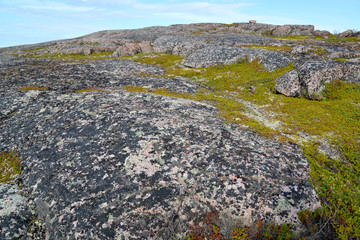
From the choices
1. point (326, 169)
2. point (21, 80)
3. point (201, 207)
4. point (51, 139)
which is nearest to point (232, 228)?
→ point (201, 207)

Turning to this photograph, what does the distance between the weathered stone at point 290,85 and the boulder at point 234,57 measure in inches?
173

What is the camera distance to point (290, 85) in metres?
18.8

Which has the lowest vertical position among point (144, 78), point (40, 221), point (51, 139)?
point (40, 221)

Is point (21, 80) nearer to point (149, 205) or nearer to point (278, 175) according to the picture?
point (149, 205)

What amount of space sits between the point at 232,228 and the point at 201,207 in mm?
1118

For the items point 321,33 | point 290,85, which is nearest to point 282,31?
point 321,33

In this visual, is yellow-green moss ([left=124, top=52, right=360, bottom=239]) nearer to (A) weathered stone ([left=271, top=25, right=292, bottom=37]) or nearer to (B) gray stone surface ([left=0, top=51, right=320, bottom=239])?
(B) gray stone surface ([left=0, top=51, right=320, bottom=239])

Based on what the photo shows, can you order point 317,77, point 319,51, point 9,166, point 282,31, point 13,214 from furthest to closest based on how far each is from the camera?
point 282,31, point 319,51, point 317,77, point 9,166, point 13,214

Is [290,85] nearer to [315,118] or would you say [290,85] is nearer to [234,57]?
[315,118]

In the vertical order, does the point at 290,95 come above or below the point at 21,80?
below

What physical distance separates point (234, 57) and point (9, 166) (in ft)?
88.2

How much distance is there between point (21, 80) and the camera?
17.6 m

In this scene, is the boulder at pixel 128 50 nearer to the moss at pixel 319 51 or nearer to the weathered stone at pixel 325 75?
the moss at pixel 319 51

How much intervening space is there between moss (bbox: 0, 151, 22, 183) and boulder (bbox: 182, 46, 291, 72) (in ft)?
79.6
